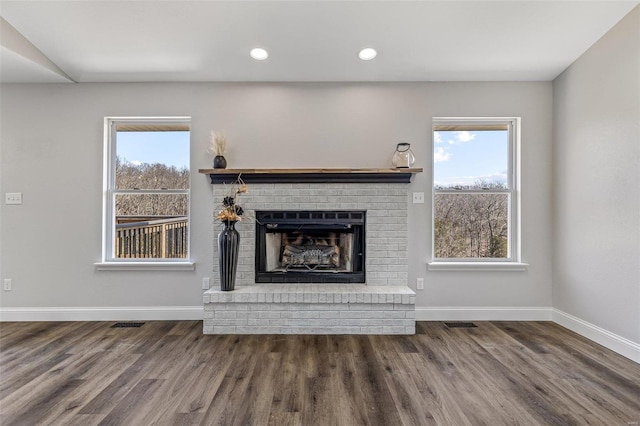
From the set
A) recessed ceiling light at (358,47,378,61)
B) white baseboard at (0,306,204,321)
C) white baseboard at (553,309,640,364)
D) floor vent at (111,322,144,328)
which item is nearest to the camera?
white baseboard at (553,309,640,364)

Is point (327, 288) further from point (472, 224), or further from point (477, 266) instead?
point (472, 224)

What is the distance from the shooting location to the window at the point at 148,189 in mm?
3428

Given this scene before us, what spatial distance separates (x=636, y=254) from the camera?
2434 millimetres

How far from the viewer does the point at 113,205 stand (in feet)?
11.2

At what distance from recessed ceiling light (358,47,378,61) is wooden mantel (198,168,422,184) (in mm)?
1021

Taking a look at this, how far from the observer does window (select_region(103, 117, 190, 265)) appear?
3.43 metres

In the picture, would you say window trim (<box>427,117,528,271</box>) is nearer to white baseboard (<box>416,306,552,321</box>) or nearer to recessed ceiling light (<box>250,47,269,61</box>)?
white baseboard (<box>416,306,552,321</box>)

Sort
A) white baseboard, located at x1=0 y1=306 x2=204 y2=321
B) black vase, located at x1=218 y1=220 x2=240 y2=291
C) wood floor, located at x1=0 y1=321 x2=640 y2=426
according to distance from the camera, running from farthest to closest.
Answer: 1. white baseboard, located at x1=0 y1=306 x2=204 y2=321
2. black vase, located at x1=218 y1=220 x2=240 y2=291
3. wood floor, located at x1=0 y1=321 x2=640 y2=426

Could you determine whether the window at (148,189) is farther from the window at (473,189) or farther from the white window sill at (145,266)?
the window at (473,189)

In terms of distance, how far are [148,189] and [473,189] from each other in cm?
343

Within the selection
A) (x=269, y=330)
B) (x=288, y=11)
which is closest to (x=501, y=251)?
(x=269, y=330)

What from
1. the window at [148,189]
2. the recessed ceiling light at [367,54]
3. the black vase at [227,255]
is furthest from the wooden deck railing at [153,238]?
the recessed ceiling light at [367,54]

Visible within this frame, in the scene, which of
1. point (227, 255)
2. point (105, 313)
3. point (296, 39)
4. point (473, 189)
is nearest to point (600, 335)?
point (473, 189)

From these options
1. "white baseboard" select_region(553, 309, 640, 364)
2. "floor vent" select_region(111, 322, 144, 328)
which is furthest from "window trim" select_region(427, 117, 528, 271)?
"floor vent" select_region(111, 322, 144, 328)
